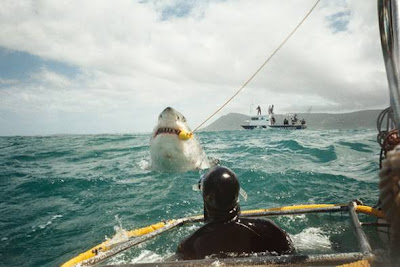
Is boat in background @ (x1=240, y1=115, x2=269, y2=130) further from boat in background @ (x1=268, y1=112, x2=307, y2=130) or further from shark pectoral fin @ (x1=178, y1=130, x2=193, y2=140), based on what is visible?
shark pectoral fin @ (x1=178, y1=130, x2=193, y2=140)

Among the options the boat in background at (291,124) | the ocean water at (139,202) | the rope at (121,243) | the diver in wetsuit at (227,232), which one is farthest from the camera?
the boat in background at (291,124)

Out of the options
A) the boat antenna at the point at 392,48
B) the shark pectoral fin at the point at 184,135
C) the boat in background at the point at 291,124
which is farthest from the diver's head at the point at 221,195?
the boat in background at the point at 291,124

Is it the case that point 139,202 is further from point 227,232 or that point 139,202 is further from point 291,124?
point 291,124

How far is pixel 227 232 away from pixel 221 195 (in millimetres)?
332

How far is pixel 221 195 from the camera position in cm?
240

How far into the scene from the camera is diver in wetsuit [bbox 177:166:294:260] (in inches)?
94.0

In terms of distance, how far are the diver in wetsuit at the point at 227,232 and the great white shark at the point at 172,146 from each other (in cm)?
615

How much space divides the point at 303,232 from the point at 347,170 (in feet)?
20.3

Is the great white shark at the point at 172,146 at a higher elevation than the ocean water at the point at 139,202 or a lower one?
higher

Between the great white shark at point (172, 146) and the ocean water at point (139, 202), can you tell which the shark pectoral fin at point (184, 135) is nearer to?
the great white shark at point (172, 146)

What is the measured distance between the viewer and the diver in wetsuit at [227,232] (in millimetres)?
2389

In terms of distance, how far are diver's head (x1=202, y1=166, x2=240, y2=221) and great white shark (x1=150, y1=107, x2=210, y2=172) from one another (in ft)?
20.1

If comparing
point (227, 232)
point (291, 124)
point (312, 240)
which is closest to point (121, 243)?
point (227, 232)

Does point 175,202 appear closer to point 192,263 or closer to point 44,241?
point 44,241
